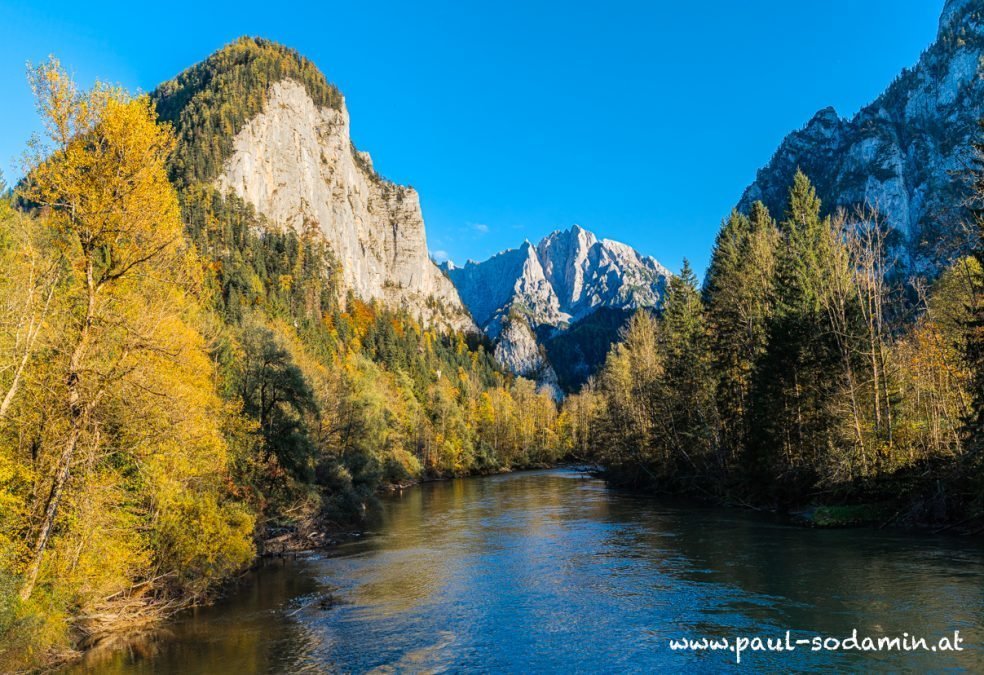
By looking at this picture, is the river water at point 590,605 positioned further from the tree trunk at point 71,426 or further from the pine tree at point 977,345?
the pine tree at point 977,345

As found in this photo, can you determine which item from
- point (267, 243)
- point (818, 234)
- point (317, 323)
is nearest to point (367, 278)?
point (267, 243)

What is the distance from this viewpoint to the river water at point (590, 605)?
1569 centimetres

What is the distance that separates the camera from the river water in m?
15.7

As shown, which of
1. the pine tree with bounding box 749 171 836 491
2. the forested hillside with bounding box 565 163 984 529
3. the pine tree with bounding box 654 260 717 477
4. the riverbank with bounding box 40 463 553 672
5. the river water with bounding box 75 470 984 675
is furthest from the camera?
the pine tree with bounding box 654 260 717 477

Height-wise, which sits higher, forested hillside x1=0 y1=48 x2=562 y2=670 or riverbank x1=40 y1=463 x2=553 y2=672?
forested hillside x1=0 y1=48 x2=562 y2=670

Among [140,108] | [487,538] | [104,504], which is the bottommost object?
[487,538]

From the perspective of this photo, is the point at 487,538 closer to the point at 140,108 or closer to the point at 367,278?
the point at 140,108

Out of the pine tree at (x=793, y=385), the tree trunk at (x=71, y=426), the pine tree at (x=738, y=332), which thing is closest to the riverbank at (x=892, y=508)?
the pine tree at (x=793, y=385)

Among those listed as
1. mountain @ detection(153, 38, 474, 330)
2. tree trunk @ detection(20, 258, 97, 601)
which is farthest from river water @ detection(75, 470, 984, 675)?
mountain @ detection(153, 38, 474, 330)

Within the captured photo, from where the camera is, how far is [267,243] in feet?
468

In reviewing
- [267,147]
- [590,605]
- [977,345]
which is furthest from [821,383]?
[267,147]

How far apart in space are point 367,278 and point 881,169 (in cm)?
18024

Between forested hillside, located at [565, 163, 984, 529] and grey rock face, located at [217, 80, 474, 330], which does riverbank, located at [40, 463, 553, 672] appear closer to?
forested hillside, located at [565, 163, 984, 529]

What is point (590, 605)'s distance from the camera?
2047 cm
